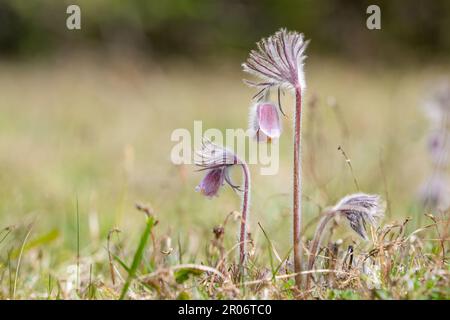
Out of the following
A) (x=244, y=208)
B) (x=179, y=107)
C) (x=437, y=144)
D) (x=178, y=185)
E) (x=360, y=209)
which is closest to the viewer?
(x=360, y=209)

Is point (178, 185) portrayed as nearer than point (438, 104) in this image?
No

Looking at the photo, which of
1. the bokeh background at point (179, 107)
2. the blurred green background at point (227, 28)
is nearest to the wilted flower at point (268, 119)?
the bokeh background at point (179, 107)

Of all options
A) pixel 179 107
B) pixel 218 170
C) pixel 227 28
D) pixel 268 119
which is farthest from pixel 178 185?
pixel 227 28

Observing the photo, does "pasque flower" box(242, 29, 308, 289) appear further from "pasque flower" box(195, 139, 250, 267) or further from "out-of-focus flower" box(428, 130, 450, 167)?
"out-of-focus flower" box(428, 130, 450, 167)

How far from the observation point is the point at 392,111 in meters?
9.83

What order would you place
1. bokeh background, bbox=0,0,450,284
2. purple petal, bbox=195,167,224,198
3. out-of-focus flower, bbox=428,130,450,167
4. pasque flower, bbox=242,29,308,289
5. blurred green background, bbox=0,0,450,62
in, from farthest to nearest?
blurred green background, bbox=0,0,450,62 < bokeh background, bbox=0,0,450,284 < out-of-focus flower, bbox=428,130,450,167 < purple petal, bbox=195,167,224,198 < pasque flower, bbox=242,29,308,289

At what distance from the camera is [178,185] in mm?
6387

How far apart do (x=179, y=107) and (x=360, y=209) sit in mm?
8655

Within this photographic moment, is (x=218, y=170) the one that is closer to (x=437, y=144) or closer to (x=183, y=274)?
(x=183, y=274)

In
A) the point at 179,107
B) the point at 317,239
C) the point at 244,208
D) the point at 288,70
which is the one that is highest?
the point at 179,107

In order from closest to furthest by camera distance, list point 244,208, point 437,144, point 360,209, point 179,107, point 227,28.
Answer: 1. point 360,209
2. point 244,208
3. point 437,144
4. point 179,107
5. point 227,28

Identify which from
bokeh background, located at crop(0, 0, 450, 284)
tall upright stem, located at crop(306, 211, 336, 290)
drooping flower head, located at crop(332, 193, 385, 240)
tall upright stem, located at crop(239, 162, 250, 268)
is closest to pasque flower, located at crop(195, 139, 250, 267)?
tall upright stem, located at crop(239, 162, 250, 268)

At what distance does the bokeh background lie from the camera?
5207 mm
